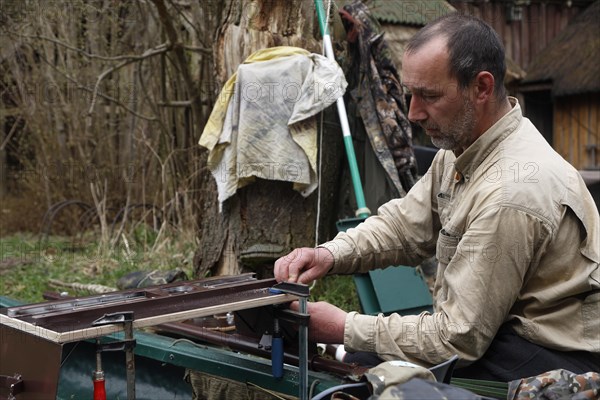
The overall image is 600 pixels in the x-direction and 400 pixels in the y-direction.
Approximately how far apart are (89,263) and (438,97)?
5328mm

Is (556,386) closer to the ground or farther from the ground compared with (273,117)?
closer to the ground

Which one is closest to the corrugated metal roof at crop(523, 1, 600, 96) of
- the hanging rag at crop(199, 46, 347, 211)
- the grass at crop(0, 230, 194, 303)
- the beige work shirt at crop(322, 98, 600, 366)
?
the grass at crop(0, 230, 194, 303)

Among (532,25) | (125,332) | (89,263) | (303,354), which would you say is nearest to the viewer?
(125,332)

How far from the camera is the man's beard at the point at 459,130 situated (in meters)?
2.73

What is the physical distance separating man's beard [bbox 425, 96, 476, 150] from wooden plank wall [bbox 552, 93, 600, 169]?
1064 cm

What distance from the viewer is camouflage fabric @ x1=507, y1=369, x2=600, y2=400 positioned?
2.31 metres

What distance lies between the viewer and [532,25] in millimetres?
14289

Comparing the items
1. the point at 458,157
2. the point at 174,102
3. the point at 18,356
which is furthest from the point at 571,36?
the point at 18,356

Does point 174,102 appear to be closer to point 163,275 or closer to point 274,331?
point 163,275

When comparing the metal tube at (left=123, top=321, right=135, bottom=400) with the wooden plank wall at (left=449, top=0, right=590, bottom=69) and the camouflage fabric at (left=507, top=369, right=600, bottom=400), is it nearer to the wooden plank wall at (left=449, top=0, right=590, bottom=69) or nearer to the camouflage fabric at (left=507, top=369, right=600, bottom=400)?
Result: the camouflage fabric at (left=507, top=369, right=600, bottom=400)

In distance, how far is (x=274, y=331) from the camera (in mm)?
2830

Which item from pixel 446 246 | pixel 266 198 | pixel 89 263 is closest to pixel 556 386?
pixel 446 246

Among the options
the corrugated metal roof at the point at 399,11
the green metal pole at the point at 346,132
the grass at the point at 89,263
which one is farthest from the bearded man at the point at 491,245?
the corrugated metal roof at the point at 399,11

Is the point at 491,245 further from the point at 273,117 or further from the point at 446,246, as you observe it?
the point at 273,117
